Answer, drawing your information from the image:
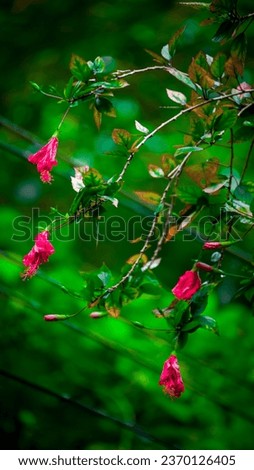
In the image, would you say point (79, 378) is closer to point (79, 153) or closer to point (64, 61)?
point (79, 153)

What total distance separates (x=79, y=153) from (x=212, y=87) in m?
0.83

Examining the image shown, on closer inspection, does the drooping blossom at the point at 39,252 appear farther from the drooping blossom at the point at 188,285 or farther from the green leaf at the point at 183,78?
the green leaf at the point at 183,78

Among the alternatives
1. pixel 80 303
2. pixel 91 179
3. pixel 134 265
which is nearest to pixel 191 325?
pixel 134 265

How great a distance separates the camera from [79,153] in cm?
165

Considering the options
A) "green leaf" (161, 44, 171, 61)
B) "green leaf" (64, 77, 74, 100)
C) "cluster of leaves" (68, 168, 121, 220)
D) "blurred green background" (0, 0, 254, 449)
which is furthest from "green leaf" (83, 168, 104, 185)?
"blurred green background" (0, 0, 254, 449)

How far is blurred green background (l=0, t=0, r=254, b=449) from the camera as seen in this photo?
156cm

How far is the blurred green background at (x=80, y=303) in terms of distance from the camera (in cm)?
156

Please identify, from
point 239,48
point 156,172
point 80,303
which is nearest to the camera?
point 239,48

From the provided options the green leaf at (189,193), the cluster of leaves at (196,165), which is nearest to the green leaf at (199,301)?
the cluster of leaves at (196,165)

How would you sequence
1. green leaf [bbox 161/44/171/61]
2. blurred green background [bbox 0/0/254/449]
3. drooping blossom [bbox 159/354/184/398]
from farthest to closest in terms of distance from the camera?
blurred green background [bbox 0/0/254/449] → green leaf [bbox 161/44/171/61] → drooping blossom [bbox 159/354/184/398]

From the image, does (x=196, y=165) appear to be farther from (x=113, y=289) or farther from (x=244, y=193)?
(x=113, y=289)

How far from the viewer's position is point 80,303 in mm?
1588

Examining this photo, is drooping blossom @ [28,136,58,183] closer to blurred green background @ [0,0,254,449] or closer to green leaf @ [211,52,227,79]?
green leaf @ [211,52,227,79]

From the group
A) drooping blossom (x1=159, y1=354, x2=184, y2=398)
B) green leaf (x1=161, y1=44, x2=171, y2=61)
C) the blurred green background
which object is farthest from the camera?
the blurred green background
